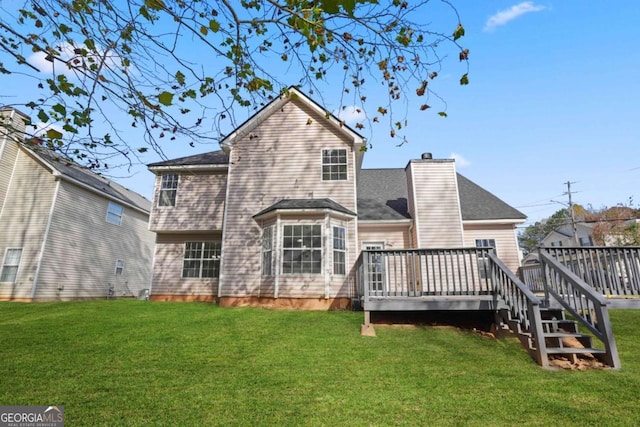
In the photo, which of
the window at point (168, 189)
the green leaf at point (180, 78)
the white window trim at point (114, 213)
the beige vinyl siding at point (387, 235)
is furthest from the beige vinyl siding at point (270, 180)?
the white window trim at point (114, 213)

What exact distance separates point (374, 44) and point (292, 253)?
8000 millimetres

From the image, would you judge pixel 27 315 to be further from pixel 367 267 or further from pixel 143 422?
pixel 367 267

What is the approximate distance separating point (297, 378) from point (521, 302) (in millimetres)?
4990

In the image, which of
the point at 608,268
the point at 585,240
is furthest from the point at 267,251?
the point at 585,240

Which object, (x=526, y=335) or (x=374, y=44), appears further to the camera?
(x=526, y=335)

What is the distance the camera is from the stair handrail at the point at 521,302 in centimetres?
562

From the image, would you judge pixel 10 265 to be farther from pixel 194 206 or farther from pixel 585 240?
pixel 585 240

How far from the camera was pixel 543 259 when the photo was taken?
23.6ft

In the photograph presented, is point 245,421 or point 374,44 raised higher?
point 374,44

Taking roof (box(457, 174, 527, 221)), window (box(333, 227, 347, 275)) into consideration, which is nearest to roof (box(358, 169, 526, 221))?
roof (box(457, 174, 527, 221))

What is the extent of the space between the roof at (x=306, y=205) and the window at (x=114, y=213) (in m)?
13.0

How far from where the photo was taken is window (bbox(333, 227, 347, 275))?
11344mm

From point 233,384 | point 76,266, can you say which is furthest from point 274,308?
point 76,266

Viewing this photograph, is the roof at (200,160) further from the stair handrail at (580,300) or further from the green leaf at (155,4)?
the stair handrail at (580,300)
